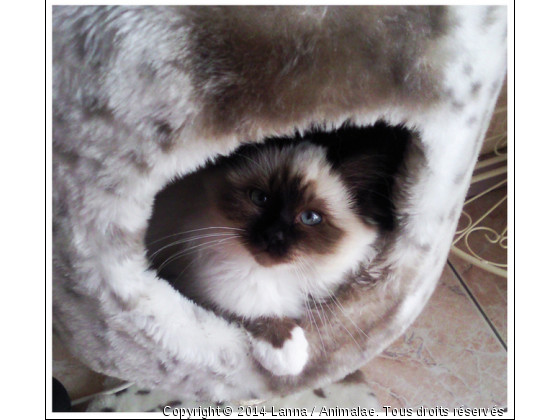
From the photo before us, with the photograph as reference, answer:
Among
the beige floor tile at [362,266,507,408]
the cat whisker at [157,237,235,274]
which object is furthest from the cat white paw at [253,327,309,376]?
the beige floor tile at [362,266,507,408]

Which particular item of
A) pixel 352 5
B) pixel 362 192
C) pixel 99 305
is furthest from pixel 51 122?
pixel 362 192

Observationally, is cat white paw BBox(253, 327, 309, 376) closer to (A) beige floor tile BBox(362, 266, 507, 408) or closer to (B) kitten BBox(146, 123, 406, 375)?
(B) kitten BBox(146, 123, 406, 375)

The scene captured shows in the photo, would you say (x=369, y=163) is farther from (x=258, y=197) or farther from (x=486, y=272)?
(x=486, y=272)

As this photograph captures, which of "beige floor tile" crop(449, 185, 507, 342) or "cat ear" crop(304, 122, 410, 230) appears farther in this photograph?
"beige floor tile" crop(449, 185, 507, 342)

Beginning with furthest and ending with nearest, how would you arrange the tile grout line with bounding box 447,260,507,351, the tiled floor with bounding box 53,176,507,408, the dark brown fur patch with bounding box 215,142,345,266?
the tile grout line with bounding box 447,260,507,351
the tiled floor with bounding box 53,176,507,408
the dark brown fur patch with bounding box 215,142,345,266

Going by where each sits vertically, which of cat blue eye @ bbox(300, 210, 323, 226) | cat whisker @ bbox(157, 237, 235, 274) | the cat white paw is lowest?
the cat white paw

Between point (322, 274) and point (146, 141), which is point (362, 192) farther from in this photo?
point (146, 141)
